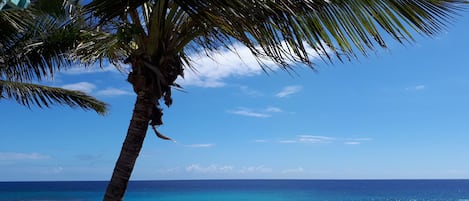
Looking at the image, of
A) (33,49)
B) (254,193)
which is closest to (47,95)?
(33,49)

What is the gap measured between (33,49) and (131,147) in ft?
10.0

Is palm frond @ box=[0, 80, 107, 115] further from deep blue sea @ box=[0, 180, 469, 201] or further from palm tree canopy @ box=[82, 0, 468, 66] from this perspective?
deep blue sea @ box=[0, 180, 469, 201]

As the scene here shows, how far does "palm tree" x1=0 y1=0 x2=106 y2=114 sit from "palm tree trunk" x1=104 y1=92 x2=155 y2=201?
806 millimetres

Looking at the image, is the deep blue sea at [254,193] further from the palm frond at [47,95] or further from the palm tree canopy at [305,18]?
the palm tree canopy at [305,18]

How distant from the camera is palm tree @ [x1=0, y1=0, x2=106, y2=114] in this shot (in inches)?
167

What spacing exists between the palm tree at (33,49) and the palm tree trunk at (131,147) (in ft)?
2.64

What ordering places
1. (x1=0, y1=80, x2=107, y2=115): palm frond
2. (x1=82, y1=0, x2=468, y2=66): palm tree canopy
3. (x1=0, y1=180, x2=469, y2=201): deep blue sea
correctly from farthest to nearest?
(x1=0, y1=180, x2=469, y2=201): deep blue sea < (x1=0, y1=80, x2=107, y2=115): palm frond < (x1=82, y1=0, x2=468, y2=66): palm tree canopy

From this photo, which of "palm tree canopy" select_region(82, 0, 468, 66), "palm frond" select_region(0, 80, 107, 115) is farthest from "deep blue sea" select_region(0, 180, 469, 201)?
"palm tree canopy" select_region(82, 0, 468, 66)

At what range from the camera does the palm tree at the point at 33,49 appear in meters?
4.23

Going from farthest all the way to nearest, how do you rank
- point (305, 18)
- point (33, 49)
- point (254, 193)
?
point (254, 193), point (33, 49), point (305, 18)

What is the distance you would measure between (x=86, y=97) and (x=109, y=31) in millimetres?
4796

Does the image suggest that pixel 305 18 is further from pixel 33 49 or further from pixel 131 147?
pixel 33 49

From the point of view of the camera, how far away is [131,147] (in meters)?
4.12

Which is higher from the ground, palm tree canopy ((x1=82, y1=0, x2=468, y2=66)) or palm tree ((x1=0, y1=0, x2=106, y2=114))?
palm tree ((x1=0, y1=0, x2=106, y2=114))
